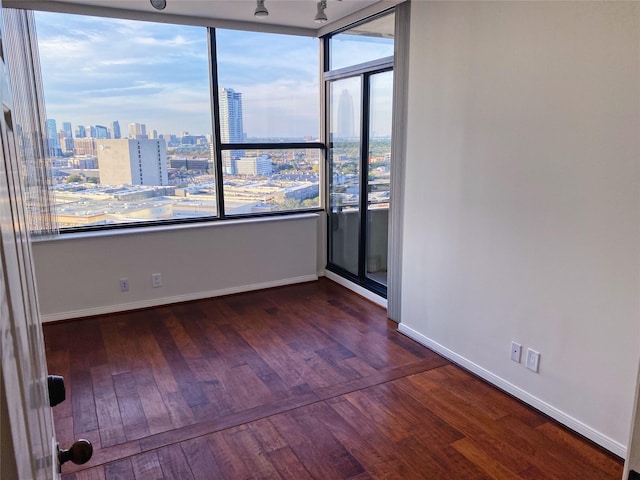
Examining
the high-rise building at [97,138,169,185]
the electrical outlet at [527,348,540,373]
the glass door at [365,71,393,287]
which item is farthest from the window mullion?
the electrical outlet at [527,348,540,373]

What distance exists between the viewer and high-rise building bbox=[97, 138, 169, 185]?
13.1ft

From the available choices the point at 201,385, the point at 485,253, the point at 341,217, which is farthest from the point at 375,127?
the point at 201,385

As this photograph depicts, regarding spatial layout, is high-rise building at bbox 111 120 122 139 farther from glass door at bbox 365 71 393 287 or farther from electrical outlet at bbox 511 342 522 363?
electrical outlet at bbox 511 342 522 363

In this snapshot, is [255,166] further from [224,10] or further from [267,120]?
[224,10]

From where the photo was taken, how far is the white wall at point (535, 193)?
7.01ft

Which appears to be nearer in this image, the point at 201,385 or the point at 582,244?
the point at 582,244

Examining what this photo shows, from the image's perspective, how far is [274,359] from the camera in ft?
10.8

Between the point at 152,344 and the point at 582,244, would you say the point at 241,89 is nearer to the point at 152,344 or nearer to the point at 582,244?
the point at 152,344

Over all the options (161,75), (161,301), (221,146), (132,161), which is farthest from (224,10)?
(161,301)

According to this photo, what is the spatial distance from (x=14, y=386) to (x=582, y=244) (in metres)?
2.46

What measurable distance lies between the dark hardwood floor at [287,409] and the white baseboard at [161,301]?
0.11 m

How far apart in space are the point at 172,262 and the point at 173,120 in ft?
4.26

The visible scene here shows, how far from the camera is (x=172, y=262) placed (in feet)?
14.0

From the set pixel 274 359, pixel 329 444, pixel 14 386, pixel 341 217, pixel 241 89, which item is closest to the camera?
pixel 14 386
